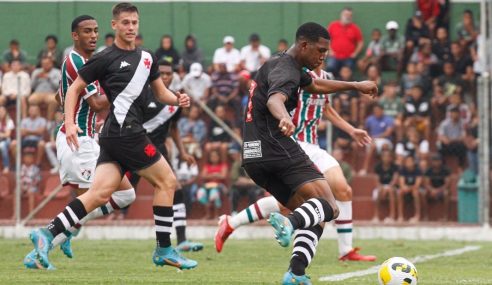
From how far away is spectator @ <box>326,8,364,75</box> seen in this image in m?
24.3

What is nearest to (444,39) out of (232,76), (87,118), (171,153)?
(232,76)

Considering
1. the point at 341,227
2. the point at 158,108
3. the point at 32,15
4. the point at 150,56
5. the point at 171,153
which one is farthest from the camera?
the point at 32,15

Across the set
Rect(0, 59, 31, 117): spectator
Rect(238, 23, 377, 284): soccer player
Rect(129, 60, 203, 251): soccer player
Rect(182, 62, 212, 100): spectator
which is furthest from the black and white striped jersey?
Rect(182, 62, 212, 100): spectator

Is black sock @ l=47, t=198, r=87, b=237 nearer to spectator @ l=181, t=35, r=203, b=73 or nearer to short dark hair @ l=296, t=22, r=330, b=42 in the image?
short dark hair @ l=296, t=22, r=330, b=42

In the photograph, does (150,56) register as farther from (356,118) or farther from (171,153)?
(356,118)

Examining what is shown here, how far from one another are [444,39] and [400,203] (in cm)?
438

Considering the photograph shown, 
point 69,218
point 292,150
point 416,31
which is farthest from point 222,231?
point 416,31

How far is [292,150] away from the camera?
10.3 metres

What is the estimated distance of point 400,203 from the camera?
20812mm

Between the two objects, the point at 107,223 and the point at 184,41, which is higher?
the point at 184,41

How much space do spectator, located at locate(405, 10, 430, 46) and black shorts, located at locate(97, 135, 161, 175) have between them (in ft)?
42.8

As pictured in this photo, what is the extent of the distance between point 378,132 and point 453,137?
1.32 m

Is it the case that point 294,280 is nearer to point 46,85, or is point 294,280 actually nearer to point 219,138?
point 219,138

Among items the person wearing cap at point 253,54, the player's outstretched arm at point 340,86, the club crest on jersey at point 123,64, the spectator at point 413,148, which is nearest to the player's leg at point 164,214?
the club crest on jersey at point 123,64
